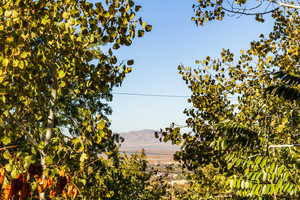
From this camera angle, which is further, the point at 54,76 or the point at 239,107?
the point at 239,107

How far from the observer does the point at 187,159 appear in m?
8.18

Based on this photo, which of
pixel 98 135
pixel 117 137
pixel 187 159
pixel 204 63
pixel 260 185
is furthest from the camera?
pixel 117 137

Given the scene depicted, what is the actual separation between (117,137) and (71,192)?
31.0ft

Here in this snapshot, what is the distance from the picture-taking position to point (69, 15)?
3627 mm

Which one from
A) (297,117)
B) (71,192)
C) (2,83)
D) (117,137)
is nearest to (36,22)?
(2,83)

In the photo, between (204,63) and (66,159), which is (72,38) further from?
(204,63)

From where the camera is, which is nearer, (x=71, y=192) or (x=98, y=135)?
(x=71, y=192)

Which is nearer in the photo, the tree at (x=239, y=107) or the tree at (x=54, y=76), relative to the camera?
the tree at (x=54, y=76)

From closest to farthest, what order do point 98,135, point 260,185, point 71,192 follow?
point 71,192, point 98,135, point 260,185

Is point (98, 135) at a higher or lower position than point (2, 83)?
lower

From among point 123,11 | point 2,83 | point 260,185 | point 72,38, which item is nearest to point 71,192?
point 2,83

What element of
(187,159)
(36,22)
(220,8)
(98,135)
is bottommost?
(187,159)

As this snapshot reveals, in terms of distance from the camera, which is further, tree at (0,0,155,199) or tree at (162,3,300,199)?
tree at (162,3,300,199)

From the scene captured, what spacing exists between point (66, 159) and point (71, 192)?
25.7 inches
